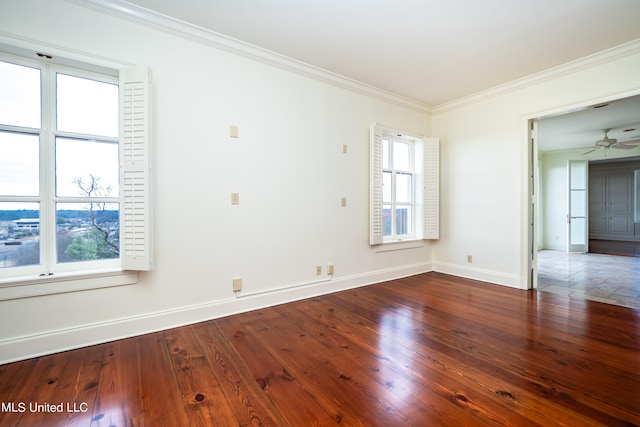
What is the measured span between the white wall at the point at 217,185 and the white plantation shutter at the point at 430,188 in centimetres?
126

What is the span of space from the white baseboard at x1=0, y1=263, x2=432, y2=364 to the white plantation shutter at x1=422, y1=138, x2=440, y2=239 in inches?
68.2

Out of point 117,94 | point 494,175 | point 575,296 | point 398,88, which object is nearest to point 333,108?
point 398,88

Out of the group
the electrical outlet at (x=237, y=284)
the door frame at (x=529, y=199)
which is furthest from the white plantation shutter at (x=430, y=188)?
the electrical outlet at (x=237, y=284)

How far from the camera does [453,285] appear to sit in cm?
388

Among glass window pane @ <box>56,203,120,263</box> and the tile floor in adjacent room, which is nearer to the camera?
glass window pane @ <box>56,203,120,263</box>

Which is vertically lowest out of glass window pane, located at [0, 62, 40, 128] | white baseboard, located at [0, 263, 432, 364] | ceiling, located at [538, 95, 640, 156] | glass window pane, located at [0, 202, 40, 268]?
white baseboard, located at [0, 263, 432, 364]

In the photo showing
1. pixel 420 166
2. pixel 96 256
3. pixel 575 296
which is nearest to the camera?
pixel 96 256

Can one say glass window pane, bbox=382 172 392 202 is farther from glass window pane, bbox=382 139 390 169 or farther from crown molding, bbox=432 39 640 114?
crown molding, bbox=432 39 640 114

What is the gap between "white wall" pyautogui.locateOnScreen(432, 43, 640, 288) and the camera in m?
3.17

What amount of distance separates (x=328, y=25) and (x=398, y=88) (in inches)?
66.9

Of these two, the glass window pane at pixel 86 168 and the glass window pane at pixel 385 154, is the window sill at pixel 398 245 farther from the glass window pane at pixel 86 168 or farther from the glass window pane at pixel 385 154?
the glass window pane at pixel 86 168

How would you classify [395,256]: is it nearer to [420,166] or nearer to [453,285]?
[453,285]

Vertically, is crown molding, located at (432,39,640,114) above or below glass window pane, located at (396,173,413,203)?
above

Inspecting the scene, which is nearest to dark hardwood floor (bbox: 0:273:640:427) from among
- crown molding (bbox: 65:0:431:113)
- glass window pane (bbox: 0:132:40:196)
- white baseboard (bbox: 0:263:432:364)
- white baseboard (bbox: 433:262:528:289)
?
white baseboard (bbox: 0:263:432:364)
